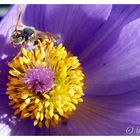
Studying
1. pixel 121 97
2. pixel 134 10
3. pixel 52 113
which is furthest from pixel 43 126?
pixel 134 10

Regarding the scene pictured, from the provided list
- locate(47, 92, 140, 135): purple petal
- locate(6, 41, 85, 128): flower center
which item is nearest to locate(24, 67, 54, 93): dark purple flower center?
locate(6, 41, 85, 128): flower center

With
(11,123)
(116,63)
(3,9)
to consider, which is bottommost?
(11,123)

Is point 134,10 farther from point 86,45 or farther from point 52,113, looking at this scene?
point 52,113

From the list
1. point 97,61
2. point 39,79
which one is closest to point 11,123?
point 39,79

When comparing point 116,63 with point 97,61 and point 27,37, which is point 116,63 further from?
point 27,37

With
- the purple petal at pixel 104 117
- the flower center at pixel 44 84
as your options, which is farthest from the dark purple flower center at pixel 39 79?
the purple petal at pixel 104 117

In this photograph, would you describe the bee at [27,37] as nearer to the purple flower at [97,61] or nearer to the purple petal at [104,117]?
the purple flower at [97,61]

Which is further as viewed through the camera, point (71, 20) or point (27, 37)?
point (71, 20)
